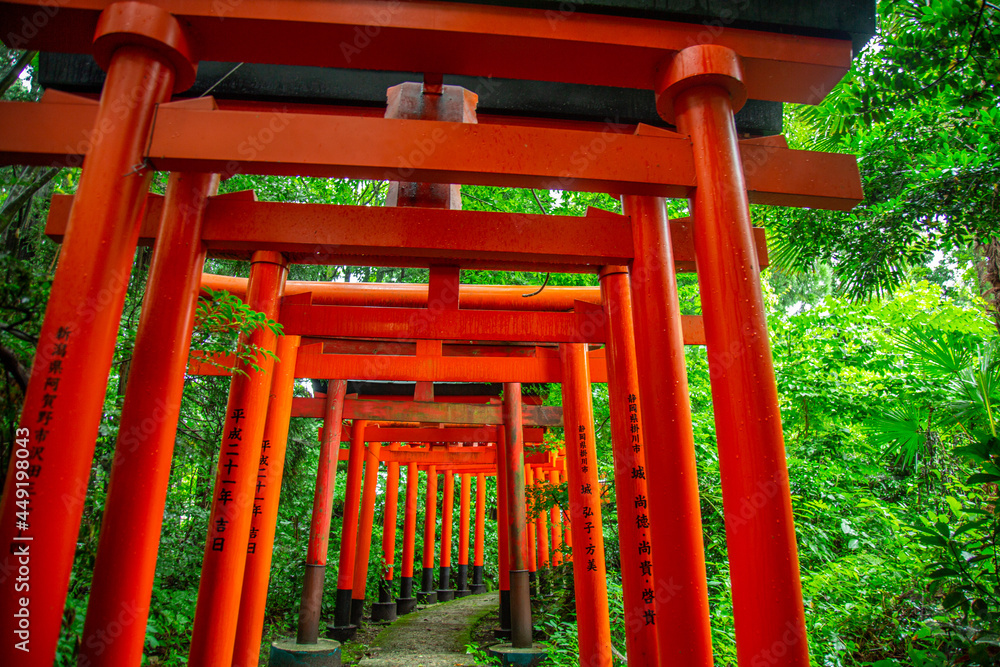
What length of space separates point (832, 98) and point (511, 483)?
6860mm

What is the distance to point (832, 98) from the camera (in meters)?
5.49

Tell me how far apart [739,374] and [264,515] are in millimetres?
4465

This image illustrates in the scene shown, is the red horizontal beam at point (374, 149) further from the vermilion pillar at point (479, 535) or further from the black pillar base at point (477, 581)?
the black pillar base at point (477, 581)

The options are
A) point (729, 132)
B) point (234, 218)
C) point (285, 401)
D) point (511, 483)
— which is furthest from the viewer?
point (511, 483)

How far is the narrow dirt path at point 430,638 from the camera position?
30.8ft

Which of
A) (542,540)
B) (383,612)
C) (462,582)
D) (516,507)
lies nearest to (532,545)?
(542,540)

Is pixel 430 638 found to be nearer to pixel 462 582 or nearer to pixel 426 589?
pixel 426 589

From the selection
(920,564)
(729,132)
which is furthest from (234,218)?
(920,564)

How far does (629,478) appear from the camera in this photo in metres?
4.79

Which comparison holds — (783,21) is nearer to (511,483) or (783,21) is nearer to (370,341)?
(370,341)

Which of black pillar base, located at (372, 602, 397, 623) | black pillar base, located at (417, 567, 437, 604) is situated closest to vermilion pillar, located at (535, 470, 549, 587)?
black pillar base, located at (417, 567, 437, 604)

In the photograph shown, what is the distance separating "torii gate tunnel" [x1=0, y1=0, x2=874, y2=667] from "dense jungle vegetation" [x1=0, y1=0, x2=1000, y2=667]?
0.65 m

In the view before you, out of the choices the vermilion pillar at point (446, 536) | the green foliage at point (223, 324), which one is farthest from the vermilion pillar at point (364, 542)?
the green foliage at point (223, 324)

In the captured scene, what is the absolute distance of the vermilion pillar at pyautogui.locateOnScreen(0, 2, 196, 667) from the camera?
2373 millimetres
